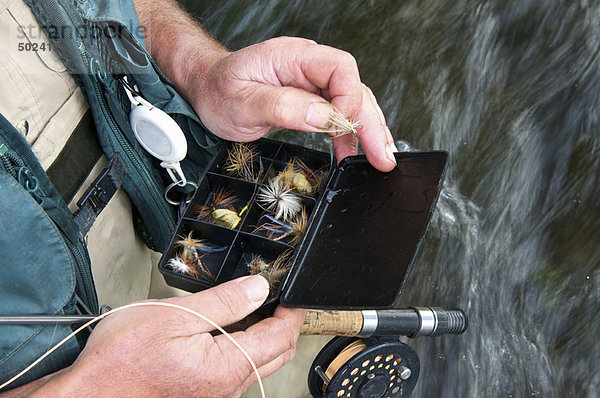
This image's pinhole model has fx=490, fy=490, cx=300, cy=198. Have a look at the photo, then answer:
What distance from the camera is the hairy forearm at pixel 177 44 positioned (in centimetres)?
194

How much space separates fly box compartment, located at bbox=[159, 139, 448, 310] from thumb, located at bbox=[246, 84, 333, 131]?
186mm

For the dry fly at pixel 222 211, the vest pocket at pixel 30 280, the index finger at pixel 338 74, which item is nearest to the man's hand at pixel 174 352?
the vest pocket at pixel 30 280

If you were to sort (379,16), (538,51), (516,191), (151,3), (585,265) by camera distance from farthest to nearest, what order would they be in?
(379,16)
(538,51)
(516,191)
(585,265)
(151,3)

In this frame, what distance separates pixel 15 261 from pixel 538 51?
11.5ft

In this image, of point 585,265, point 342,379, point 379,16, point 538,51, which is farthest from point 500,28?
point 342,379

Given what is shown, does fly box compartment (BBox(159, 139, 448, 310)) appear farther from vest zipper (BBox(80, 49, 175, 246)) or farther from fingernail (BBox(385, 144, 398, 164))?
vest zipper (BBox(80, 49, 175, 246))

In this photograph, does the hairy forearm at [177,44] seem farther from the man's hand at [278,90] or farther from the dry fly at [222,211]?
the dry fly at [222,211]

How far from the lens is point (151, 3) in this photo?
2.23m

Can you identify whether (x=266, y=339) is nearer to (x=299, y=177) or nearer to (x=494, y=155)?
(x=299, y=177)

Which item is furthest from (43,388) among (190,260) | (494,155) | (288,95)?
(494,155)

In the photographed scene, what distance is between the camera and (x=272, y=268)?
159 centimetres

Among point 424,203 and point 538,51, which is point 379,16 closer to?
point 538,51

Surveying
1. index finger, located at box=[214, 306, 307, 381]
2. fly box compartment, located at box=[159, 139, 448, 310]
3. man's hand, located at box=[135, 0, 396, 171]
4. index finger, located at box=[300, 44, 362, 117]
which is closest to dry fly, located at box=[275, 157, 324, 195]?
fly box compartment, located at box=[159, 139, 448, 310]

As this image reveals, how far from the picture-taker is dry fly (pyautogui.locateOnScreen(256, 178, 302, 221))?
1711 mm
